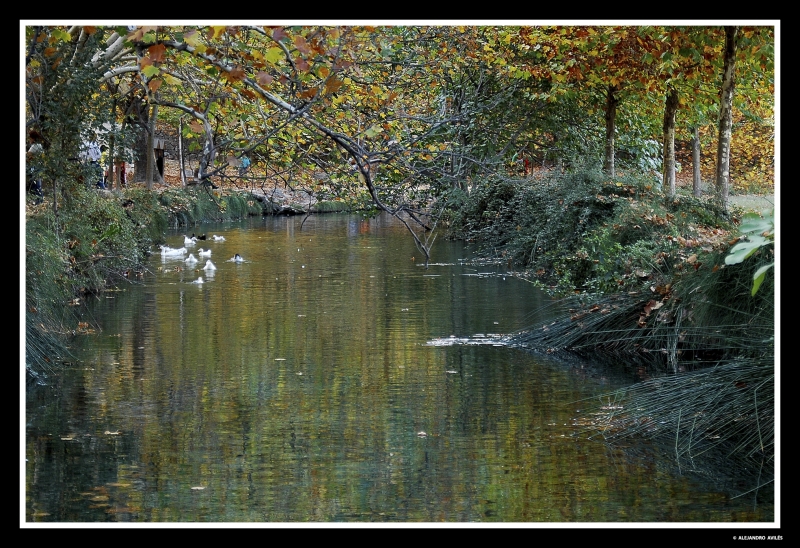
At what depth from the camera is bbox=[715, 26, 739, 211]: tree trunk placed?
16.8 meters

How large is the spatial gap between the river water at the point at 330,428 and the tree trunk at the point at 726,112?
14.0 ft

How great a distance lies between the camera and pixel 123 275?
17.3 meters

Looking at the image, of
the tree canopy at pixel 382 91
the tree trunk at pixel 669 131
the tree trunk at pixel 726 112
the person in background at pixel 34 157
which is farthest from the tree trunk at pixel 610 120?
the person in background at pixel 34 157

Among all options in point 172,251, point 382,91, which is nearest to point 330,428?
point 382,91

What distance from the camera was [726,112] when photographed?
1759 centimetres

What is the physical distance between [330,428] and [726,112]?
11650mm

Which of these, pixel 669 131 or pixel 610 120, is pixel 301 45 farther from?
pixel 610 120

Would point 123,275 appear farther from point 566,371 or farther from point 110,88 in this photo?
point 566,371

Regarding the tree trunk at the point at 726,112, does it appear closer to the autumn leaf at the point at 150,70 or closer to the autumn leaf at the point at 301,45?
the autumn leaf at the point at 301,45

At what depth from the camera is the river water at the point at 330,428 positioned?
20.5 ft

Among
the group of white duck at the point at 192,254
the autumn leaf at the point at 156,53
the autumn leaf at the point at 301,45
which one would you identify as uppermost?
the autumn leaf at the point at 301,45
